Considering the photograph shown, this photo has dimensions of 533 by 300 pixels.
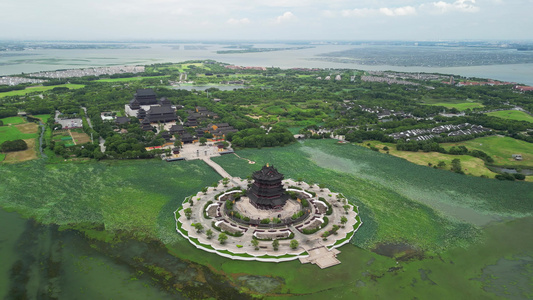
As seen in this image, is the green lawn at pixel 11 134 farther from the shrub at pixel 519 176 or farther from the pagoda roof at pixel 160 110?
the shrub at pixel 519 176

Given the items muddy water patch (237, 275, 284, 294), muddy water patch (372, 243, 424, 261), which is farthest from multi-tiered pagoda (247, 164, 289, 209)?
muddy water patch (372, 243, 424, 261)

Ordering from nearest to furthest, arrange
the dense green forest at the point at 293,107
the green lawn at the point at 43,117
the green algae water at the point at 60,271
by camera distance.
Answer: the green algae water at the point at 60,271 < the dense green forest at the point at 293,107 < the green lawn at the point at 43,117

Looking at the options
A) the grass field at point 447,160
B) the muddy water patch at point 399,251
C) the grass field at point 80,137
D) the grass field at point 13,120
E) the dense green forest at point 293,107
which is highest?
the dense green forest at point 293,107

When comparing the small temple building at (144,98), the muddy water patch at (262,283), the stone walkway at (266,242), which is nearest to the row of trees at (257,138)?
the stone walkway at (266,242)

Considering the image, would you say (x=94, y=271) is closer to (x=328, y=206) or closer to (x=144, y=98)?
(x=328, y=206)

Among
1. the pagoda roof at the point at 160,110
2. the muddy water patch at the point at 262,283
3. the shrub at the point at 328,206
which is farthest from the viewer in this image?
the pagoda roof at the point at 160,110

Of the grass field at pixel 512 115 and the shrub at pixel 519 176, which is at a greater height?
the grass field at pixel 512 115

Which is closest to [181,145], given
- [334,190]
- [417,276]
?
[334,190]
